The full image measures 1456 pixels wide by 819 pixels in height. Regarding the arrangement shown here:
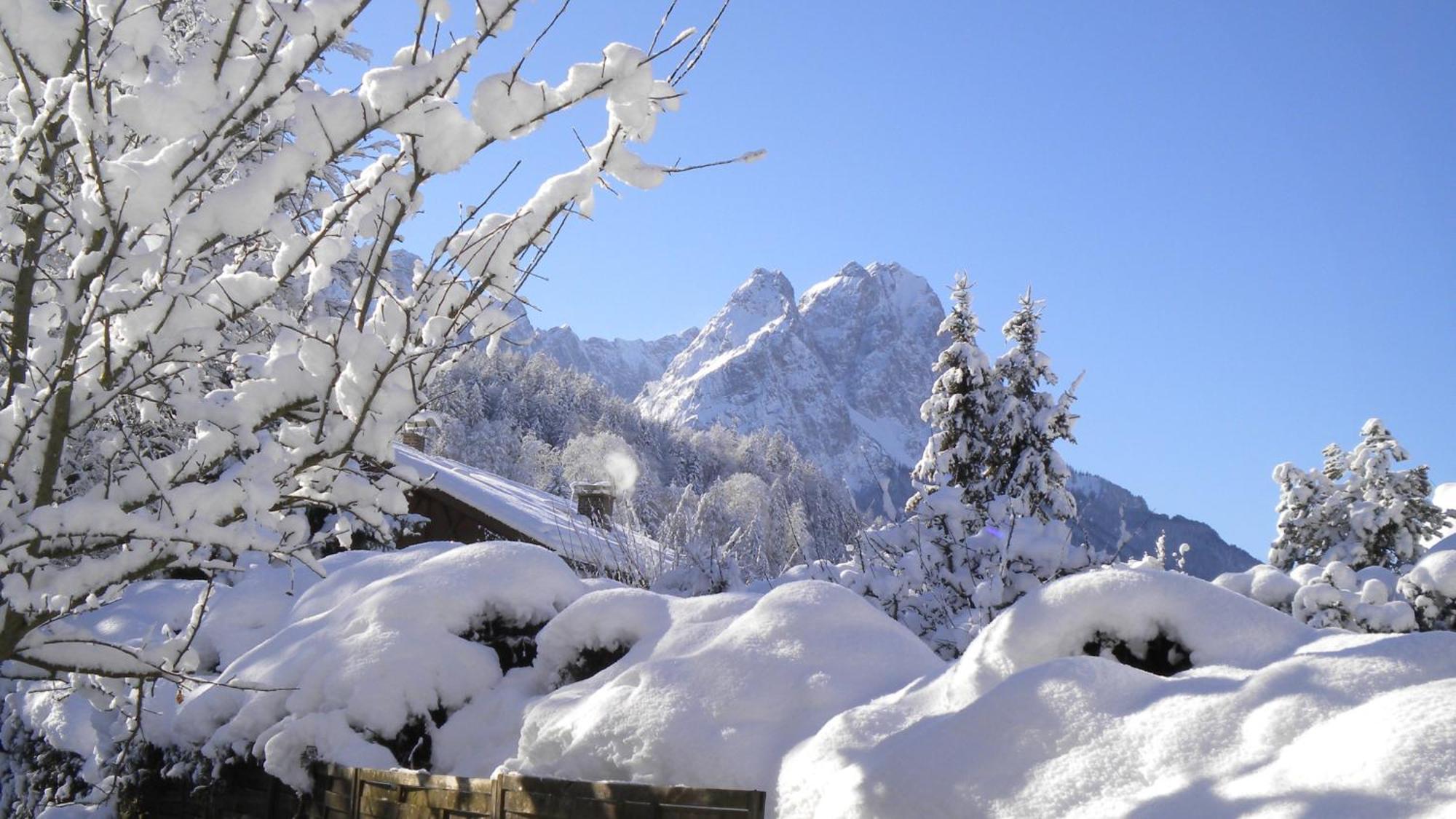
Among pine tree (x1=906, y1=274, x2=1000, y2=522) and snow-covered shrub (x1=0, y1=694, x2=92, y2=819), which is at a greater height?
pine tree (x1=906, y1=274, x2=1000, y2=522)

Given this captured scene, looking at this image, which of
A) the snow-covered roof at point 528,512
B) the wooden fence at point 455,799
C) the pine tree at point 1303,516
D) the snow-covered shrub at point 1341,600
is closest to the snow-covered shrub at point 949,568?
the snow-covered shrub at point 1341,600

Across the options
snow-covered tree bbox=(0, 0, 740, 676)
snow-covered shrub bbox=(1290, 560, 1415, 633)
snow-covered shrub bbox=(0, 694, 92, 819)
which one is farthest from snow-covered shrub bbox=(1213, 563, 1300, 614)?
snow-covered shrub bbox=(0, 694, 92, 819)

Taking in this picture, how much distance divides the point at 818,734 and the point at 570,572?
8.52ft

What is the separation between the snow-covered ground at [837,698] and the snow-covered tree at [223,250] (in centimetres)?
100

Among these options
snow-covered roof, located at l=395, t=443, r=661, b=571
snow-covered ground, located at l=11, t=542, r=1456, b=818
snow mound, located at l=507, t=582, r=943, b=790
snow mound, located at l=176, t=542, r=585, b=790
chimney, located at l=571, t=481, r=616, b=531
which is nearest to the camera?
snow-covered ground, located at l=11, t=542, r=1456, b=818

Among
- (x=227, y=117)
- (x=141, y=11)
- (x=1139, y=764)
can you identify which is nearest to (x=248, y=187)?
(x=227, y=117)

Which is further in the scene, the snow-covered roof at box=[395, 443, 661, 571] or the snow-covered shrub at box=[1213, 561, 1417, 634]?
the snow-covered roof at box=[395, 443, 661, 571]

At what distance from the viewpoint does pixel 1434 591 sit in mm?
6270

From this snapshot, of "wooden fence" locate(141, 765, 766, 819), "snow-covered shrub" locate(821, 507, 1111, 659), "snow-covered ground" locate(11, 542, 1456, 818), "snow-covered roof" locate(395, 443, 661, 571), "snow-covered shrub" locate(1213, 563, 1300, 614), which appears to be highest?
"snow-covered roof" locate(395, 443, 661, 571)

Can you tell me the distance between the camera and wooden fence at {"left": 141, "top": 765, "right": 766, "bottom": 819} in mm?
2803

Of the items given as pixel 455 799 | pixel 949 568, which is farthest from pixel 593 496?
pixel 455 799

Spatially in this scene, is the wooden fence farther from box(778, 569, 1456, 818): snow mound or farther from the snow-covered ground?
box(778, 569, 1456, 818): snow mound

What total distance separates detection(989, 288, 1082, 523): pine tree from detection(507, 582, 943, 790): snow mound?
51.7ft

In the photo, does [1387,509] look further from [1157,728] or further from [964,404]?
[1157,728]
